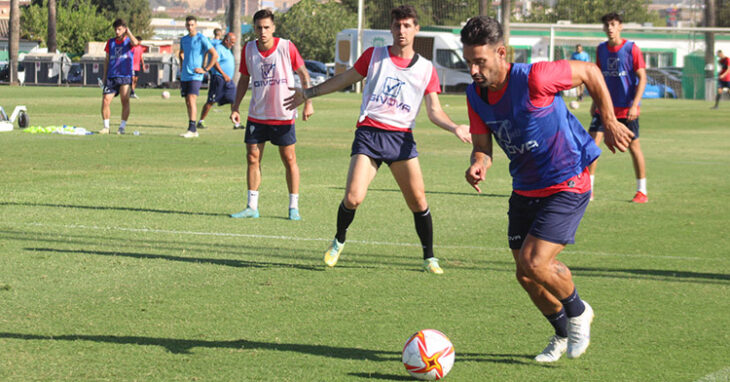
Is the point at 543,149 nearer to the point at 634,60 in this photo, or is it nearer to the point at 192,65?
the point at 634,60

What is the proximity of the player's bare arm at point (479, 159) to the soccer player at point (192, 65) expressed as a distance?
15030mm

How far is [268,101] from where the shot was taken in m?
10.6

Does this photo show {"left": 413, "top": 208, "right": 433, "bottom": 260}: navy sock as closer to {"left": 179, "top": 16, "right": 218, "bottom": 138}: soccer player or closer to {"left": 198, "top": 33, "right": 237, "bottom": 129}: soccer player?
{"left": 179, "top": 16, "right": 218, "bottom": 138}: soccer player

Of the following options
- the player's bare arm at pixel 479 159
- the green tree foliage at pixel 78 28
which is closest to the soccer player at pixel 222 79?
the player's bare arm at pixel 479 159

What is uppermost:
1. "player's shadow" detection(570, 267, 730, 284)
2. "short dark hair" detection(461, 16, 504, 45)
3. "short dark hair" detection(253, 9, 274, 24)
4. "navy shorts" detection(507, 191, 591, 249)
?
"short dark hair" detection(253, 9, 274, 24)

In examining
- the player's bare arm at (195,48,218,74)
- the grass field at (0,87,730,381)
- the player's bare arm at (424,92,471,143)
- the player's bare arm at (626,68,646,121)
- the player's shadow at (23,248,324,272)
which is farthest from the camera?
the player's bare arm at (195,48,218,74)

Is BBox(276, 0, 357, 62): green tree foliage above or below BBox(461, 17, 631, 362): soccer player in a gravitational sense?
above

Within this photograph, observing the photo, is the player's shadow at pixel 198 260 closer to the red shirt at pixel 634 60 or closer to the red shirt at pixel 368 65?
the red shirt at pixel 368 65

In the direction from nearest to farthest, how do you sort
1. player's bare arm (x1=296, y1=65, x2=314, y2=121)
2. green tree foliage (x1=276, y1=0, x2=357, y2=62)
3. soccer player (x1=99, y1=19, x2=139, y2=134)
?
1. player's bare arm (x1=296, y1=65, x2=314, y2=121)
2. soccer player (x1=99, y1=19, x2=139, y2=134)
3. green tree foliage (x1=276, y1=0, x2=357, y2=62)

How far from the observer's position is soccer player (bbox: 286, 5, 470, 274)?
8133 millimetres

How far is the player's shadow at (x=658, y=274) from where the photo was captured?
798cm

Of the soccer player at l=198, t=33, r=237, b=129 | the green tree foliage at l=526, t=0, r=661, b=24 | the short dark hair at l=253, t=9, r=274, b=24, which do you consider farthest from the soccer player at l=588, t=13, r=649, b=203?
the green tree foliage at l=526, t=0, r=661, b=24

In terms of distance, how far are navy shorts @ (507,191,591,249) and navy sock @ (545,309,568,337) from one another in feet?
1.47

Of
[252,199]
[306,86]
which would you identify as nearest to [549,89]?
[306,86]
